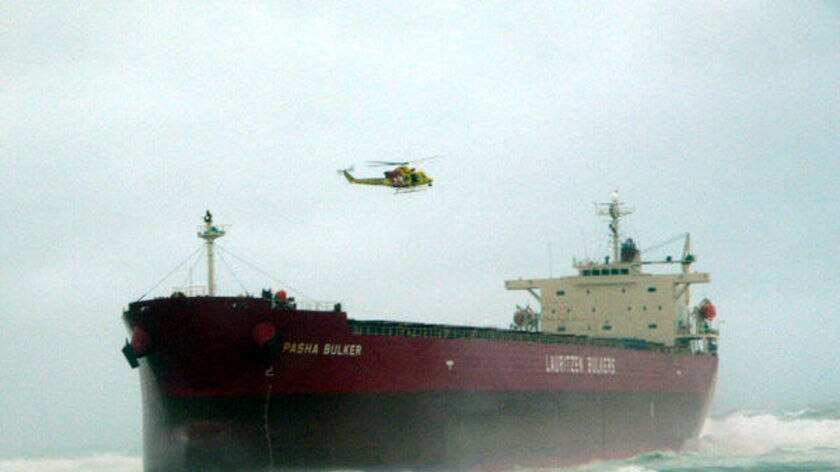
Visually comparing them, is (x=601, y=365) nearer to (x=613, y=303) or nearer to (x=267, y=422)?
(x=613, y=303)

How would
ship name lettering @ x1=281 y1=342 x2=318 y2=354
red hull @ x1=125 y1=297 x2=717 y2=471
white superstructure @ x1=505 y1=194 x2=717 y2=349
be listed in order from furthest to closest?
white superstructure @ x1=505 y1=194 x2=717 y2=349
ship name lettering @ x1=281 y1=342 x2=318 y2=354
red hull @ x1=125 y1=297 x2=717 y2=471

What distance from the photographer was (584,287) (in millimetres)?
48656

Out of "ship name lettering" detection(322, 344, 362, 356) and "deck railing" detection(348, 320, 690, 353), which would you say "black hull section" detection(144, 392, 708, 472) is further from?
"deck railing" detection(348, 320, 690, 353)

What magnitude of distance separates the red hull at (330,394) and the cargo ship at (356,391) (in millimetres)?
35

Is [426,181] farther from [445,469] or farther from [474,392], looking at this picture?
[445,469]

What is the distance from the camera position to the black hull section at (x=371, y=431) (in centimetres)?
2744

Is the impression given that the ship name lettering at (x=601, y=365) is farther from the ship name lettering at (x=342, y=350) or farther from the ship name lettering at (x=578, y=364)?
the ship name lettering at (x=342, y=350)

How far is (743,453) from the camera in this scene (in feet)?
163

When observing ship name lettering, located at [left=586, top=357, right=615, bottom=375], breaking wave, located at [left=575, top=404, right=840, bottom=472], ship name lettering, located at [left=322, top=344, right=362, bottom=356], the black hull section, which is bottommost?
breaking wave, located at [left=575, top=404, right=840, bottom=472]

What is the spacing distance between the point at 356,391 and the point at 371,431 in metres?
1.21

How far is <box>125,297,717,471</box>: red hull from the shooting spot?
27.4 m

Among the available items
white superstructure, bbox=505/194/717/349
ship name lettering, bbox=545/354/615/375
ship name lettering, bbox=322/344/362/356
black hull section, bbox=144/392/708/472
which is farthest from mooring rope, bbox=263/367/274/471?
white superstructure, bbox=505/194/717/349

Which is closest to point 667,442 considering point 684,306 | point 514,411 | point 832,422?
point 684,306

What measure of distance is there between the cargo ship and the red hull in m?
0.04
